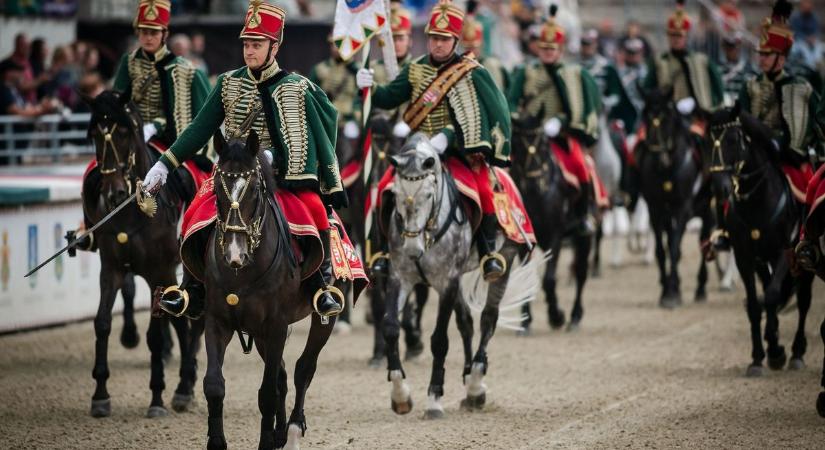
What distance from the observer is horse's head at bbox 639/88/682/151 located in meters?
15.9

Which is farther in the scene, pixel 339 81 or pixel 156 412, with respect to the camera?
pixel 339 81

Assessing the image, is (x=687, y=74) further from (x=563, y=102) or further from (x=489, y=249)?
(x=489, y=249)

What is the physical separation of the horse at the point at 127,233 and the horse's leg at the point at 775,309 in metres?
4.73

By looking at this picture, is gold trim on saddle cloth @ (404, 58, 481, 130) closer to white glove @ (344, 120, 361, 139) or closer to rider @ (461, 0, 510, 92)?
white glove @ (344, 120, 361, 139)

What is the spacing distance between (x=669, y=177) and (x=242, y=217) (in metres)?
9.42

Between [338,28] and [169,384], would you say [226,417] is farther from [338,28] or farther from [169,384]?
[338,28]

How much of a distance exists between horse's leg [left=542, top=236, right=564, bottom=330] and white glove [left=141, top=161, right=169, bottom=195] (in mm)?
6638

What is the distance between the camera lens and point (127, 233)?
34.1 feet

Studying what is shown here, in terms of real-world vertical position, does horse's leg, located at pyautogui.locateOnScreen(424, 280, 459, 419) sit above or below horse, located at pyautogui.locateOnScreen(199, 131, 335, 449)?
below

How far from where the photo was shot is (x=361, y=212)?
45.5 feet

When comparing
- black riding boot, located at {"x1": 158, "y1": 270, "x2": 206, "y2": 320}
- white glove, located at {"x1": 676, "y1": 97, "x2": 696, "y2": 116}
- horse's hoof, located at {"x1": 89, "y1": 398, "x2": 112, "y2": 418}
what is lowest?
horse's hoof, located at {"x1": 89, "y1": 398, "x2": 112, "y2": 418}

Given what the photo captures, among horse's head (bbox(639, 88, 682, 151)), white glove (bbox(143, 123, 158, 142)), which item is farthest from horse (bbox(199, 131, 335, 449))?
horse's head (bbox(639, 88, 682, 151))

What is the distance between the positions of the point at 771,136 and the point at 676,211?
4.78 metres

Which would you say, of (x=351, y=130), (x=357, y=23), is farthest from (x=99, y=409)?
(x=351, y=130)
